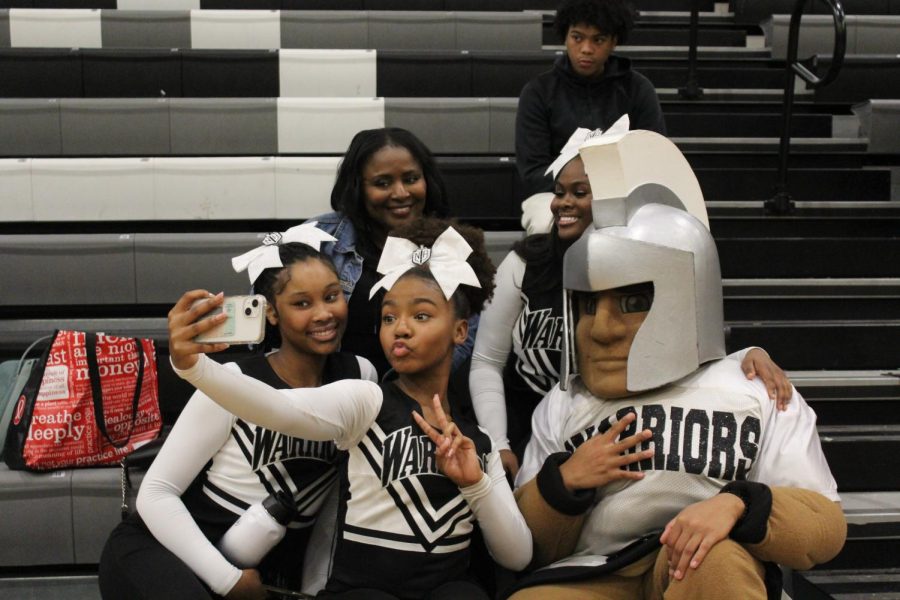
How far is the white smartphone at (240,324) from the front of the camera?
152 centimetres

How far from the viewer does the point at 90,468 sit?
251 cm

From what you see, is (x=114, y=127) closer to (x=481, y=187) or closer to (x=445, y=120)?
(x=445, y=120)

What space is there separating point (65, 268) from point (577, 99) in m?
1.59

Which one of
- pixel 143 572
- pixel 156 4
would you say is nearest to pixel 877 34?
pixel 156 4

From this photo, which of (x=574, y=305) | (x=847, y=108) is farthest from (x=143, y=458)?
(x=847, y=108)

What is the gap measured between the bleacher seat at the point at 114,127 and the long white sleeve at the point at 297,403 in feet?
6.76

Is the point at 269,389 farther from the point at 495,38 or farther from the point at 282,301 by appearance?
the point at 495,38

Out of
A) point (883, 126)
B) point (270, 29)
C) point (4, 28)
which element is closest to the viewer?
point (883, 126)

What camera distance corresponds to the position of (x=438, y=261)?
5.99ft

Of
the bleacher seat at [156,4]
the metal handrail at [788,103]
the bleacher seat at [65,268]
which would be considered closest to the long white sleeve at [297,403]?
the bleacher seat at [65,268]

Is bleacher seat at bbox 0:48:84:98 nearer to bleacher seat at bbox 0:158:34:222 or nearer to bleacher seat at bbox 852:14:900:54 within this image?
bleacher seat at bbox 0:158:34:222

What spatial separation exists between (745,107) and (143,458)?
2.69 metres

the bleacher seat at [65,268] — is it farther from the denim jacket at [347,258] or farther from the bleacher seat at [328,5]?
the bleacher seat at [328,5]

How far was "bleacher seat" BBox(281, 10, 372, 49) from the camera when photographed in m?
3.99
